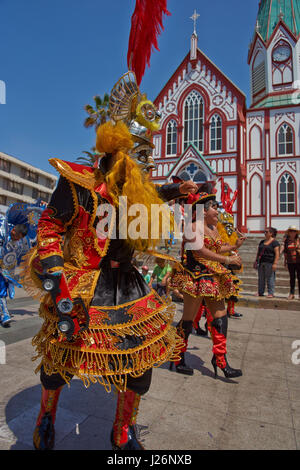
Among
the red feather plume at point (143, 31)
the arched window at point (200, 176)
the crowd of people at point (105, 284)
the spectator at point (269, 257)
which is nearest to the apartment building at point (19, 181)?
the arched window at point (200, 176)

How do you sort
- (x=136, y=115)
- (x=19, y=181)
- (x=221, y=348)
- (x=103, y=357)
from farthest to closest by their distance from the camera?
(x=19, y=181) < (x=221, y=348) < (x=136, y=115) < (x=103, y=357)

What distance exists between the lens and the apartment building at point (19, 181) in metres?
44.6

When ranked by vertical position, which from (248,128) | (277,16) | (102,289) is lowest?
(102,289)

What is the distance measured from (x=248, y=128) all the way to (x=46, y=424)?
23.2 meters

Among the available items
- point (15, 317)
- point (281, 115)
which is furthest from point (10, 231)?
point (281, 115)

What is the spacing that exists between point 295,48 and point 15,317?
26.2 metres

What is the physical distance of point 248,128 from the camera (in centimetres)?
2166

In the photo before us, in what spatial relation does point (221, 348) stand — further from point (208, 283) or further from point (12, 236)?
point (12, 236)

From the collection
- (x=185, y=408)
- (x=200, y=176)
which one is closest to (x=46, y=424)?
(x=185, y=408)

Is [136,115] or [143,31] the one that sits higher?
[143,31]

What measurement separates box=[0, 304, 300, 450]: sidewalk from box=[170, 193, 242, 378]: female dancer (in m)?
0.33

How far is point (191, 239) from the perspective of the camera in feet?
10.9

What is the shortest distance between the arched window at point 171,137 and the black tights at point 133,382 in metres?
22.5
